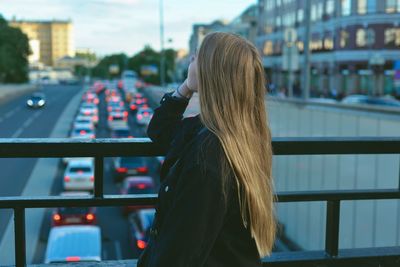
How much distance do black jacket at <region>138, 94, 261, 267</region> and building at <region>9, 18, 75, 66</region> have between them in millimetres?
3988

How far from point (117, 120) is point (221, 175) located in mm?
17081

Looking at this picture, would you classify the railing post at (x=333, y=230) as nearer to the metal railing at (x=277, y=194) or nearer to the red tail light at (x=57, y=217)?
the metal railing at (x=277, y=194)

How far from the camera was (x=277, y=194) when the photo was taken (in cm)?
304

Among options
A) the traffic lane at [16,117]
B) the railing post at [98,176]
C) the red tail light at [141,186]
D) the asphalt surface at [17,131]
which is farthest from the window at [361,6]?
the railing post at [98,176]

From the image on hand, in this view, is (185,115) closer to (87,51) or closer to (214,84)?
(214,84)

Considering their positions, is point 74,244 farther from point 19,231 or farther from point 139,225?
point 19,231

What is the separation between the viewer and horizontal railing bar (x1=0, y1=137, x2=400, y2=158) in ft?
8.91

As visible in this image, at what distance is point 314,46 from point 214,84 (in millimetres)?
67765

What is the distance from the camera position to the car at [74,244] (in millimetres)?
11078

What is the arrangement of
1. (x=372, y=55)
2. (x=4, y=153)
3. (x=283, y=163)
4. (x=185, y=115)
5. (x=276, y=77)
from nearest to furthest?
(x=185, y=115) < (x=4, y=153) < (x=283, y=163) < (x=372, y=55) < (x=276, y=77)

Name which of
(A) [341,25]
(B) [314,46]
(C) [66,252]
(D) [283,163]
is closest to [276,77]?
(B) [314,46]

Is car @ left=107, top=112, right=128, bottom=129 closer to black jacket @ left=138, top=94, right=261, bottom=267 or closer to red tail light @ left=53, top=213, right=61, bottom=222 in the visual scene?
red tail light @ left=53, top=213, right=61, bottom=222

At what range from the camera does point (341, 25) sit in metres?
58.6

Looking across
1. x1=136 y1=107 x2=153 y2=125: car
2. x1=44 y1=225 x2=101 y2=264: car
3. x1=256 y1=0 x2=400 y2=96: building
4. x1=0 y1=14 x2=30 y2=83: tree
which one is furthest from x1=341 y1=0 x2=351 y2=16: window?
x1=0 y1=14 x2=30 y2=83: tree
